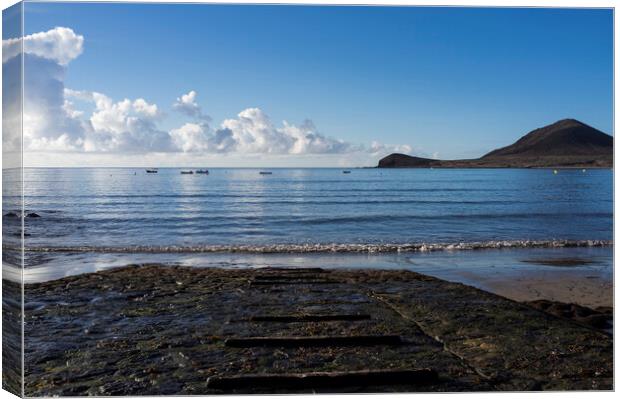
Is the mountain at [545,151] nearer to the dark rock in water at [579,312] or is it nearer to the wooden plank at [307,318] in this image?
the dark rock in water at [579,312]

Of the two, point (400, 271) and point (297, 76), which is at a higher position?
point (297, 76)

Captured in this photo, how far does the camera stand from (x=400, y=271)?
1056cm

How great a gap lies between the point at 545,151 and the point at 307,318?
174 inches

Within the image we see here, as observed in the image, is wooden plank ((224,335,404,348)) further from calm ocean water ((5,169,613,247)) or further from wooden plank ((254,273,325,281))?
calm ocean water ((5,169,613,247))

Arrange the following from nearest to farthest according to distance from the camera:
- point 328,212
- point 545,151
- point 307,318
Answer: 1. point 307,318
2. point 545,151
3. point 328,212

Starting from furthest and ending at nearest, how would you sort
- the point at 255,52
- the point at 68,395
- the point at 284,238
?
the point at 284,238, the point at 255,52, the point at 68,395

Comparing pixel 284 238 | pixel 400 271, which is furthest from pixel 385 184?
pixel 400 271

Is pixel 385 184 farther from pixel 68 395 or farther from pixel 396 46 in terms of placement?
pixel 68 395

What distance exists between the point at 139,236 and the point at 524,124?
41.4ft

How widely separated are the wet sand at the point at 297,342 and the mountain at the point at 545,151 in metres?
1.87

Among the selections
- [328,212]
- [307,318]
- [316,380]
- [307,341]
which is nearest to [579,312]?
[307,318]

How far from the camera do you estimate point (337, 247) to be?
1423 cm

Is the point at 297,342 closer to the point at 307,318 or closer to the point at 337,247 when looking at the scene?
the point at 307,318

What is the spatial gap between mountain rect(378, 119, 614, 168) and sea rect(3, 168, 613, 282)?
1469 millimetres
